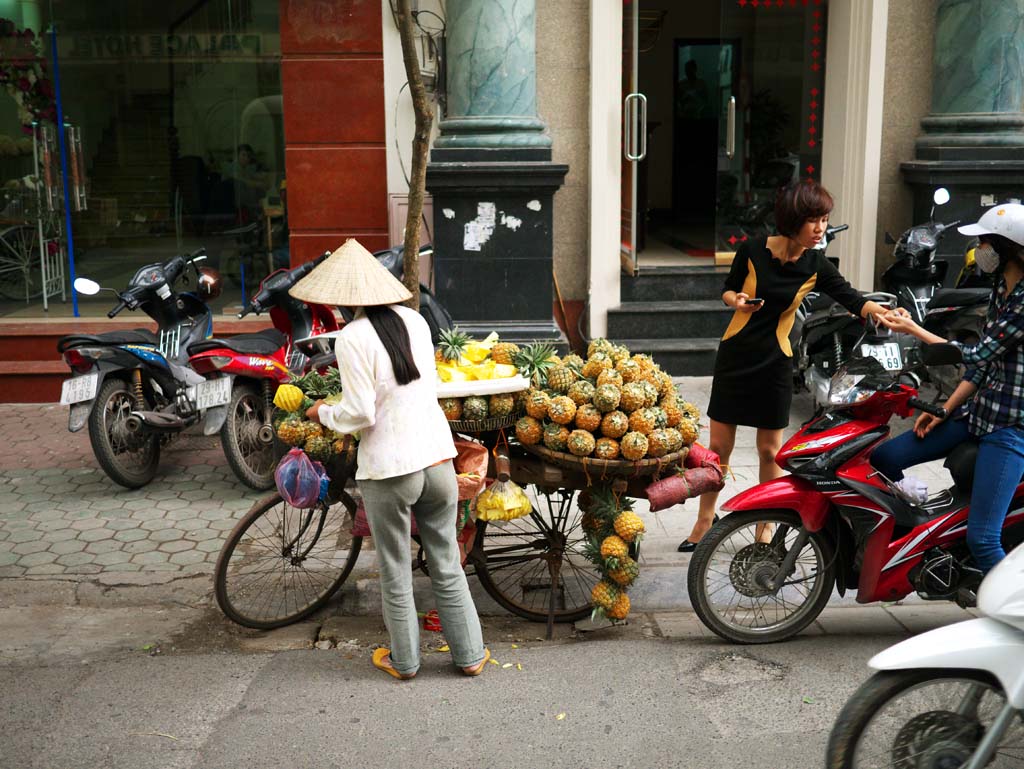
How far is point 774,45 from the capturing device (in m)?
10.4

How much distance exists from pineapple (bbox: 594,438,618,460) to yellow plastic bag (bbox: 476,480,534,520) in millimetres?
390

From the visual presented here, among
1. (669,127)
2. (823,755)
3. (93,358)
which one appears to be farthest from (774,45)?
(823,755)

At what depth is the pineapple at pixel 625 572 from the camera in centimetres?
484

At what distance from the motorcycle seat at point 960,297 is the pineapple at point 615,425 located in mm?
3864

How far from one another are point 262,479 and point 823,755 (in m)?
4.21

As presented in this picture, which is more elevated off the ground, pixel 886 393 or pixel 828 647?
pixel 886 393

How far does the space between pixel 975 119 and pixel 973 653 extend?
7.37 metres

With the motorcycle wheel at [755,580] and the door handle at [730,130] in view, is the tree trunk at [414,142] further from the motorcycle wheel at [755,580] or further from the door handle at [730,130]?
the door handle at [730,130]

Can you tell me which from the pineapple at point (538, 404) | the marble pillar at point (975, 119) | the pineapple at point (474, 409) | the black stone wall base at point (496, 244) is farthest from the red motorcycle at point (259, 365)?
the marble pillar at point (975, 119)

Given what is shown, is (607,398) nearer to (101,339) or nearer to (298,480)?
(298,480)

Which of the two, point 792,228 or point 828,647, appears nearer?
point 828,647

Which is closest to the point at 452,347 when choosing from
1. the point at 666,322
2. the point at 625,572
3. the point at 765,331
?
the point at 625,572

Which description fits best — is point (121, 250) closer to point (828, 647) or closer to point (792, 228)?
point (792, 228)

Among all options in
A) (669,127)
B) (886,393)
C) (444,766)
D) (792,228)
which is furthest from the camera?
(669,127)
